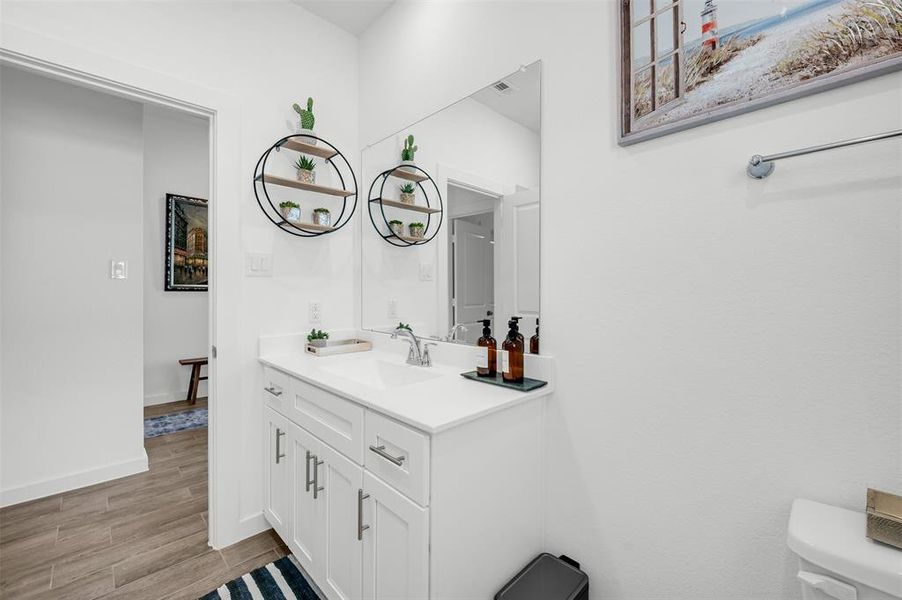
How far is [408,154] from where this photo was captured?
2.01 m

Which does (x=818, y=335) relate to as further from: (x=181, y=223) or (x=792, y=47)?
(x=181, y=223)

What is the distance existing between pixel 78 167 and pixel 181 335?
207 centimetres

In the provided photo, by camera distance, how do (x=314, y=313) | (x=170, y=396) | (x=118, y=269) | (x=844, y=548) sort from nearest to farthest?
(x=844, y=548) → (x=314, y=313) → (x=118, y=269) → (x=170, y=396)

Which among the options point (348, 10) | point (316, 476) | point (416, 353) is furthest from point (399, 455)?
point (348, 10)

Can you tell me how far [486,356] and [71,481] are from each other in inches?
109

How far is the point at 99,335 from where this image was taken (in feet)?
8.41

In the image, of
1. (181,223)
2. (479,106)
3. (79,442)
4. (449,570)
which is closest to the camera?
(449,570)

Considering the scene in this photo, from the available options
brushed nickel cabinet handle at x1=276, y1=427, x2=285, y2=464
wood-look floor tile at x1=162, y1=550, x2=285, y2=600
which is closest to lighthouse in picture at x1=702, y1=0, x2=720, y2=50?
brushed nickel cabinet handle at x1=276, y1=427, x2=285, y2=464

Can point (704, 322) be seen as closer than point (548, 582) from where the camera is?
Yes

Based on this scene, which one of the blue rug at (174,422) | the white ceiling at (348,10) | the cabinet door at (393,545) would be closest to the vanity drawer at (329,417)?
the cabinet door at (393,545)

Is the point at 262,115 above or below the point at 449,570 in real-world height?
above

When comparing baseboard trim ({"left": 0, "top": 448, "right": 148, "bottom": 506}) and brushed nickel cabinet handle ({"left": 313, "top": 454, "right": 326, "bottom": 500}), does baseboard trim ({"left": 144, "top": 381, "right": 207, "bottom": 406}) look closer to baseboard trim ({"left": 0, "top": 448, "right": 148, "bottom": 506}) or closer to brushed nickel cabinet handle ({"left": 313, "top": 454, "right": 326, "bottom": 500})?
baseboard trim ({"left": 0, "top": 448, "right": 148, "bottom": 506})

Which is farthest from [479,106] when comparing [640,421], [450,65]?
[640,421]

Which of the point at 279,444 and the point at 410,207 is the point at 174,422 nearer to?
the point at 279,444
